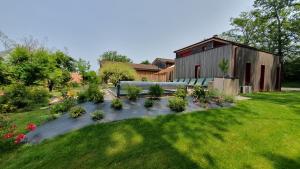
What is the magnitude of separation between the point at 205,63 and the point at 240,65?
268 centimetres

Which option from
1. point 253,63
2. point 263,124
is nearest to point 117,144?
point 263,124

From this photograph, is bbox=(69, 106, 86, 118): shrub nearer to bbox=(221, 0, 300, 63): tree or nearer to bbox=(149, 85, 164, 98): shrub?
bbox=(149, 85, 164, 98): shrub

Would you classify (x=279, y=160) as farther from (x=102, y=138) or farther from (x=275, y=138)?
(x=102, y=138)

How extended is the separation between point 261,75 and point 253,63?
5.13 ft

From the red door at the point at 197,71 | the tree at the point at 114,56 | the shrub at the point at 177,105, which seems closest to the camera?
the shrub at the point at 177,105

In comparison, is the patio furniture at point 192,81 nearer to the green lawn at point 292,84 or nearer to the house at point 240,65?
the house at point 240,65

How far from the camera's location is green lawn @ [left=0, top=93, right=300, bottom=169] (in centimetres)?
285

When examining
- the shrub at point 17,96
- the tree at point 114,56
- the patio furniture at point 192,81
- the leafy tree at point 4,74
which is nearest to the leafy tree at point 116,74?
the patio furniture at point 192,81

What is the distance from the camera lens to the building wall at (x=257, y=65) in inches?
456

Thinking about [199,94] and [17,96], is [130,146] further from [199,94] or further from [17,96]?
[17,96]

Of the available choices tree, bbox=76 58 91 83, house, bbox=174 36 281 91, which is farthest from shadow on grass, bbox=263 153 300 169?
tree, bbox=76 58 91 83

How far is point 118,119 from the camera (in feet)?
15.5

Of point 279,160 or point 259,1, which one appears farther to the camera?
point 259,1

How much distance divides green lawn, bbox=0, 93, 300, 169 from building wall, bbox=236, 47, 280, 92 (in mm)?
7504
